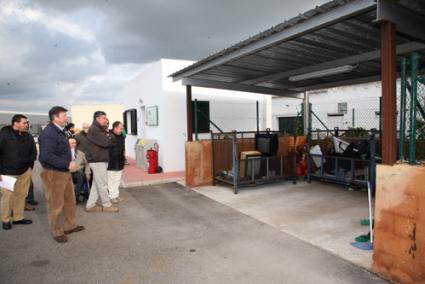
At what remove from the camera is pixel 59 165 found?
409cm

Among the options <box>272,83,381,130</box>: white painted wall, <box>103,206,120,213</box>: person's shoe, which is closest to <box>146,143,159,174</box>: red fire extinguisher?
<box>103,206,120,213</box>: person's shoe

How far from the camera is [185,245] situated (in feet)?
13.3

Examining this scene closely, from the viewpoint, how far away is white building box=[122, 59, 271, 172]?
9.70m

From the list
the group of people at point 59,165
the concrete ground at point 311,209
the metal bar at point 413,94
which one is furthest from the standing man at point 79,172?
the metal bar at point 413,94

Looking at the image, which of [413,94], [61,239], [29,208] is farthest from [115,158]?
[413,94]

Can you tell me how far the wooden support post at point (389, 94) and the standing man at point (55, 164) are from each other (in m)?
3.82

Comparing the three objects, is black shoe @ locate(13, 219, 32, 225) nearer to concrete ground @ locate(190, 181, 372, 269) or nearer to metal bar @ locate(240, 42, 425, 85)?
concrete ground @ locate(190, 181, 372, 269)

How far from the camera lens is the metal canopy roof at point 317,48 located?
11.4ft

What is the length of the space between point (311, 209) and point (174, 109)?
5658 millimetres

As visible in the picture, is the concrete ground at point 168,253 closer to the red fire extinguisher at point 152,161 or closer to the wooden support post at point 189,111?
the wooden support post at point 189,111

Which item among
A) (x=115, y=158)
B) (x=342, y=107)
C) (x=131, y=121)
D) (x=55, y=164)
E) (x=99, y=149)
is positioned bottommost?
(x=115, y=158)

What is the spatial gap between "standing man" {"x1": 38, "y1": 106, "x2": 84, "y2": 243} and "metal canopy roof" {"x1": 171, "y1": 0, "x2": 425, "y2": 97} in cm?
318

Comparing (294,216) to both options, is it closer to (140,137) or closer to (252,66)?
(252,66)

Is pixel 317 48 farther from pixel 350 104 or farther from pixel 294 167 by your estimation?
pixel 350 104
